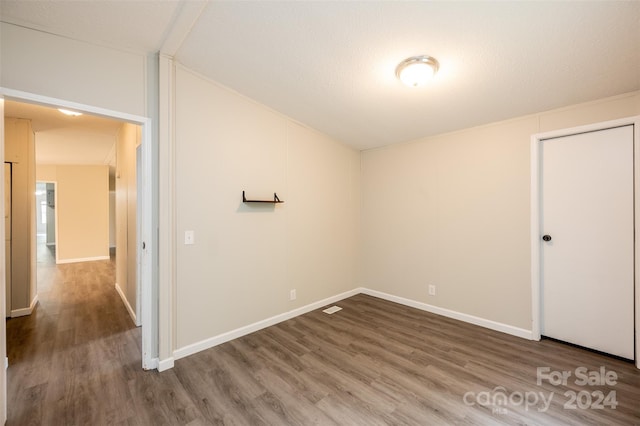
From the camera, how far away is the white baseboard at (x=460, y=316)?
2.86 meters

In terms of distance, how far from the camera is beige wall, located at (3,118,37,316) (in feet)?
11.3

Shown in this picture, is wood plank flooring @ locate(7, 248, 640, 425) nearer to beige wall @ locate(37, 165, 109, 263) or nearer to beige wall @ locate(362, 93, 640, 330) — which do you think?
beige wall @ locate(362, 93, 640, 330)

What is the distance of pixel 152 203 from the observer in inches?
90.4

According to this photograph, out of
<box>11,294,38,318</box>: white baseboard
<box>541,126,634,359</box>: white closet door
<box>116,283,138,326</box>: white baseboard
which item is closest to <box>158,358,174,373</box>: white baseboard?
<box>116,283,138,326</box>: white baseboard

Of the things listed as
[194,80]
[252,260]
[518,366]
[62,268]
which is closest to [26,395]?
[252,260]

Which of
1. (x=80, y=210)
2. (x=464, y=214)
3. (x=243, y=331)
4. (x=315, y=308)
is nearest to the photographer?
(x=243, y=331)

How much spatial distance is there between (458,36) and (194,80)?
229cm

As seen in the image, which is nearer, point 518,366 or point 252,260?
point 518,366

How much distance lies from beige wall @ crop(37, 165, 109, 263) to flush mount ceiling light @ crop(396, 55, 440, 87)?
8.22 metres

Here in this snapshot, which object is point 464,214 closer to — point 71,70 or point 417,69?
point 417,69

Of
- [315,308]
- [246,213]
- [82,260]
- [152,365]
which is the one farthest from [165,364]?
[82,260]

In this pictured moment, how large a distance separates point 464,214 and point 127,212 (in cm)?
459

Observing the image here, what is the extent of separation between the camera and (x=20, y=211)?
3.50 metres

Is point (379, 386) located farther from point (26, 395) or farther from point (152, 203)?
point (26, 395)
